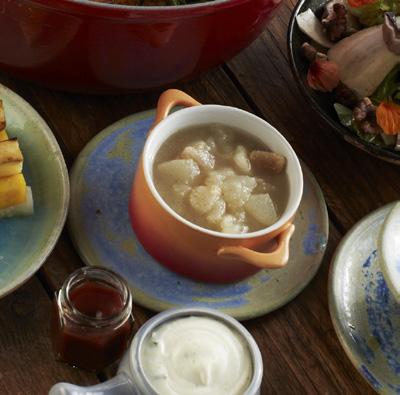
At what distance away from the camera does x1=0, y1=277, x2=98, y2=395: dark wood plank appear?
104 cm

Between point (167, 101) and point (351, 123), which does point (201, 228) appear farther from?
point (351, 123)

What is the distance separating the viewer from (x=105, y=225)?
1182mm

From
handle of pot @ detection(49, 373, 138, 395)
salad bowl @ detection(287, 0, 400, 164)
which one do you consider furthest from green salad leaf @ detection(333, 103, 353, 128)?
handle of pot @ detection(49, 373, 138, 395)

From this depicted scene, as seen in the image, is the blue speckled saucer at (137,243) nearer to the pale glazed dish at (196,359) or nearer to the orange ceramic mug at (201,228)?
the orange ceramic mug at (201,228)

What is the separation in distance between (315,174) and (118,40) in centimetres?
40

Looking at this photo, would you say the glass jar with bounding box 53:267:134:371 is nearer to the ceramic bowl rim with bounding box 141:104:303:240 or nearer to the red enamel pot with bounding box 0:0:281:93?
the ceramic bowl rim with bounding box 141:104:303:240

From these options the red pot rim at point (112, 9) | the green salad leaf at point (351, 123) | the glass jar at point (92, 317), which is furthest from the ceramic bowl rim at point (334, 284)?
the red pot rim at point (112, 9)

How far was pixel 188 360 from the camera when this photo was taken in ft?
3.13

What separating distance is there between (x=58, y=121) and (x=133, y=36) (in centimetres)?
24

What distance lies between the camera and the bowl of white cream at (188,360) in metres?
0.94

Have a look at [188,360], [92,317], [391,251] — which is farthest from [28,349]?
[391,251]

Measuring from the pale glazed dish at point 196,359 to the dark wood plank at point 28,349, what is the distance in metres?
0.13

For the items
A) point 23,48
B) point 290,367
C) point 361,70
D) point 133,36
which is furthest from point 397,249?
point 23,48

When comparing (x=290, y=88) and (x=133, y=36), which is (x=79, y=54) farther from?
(x=290, y=88)
